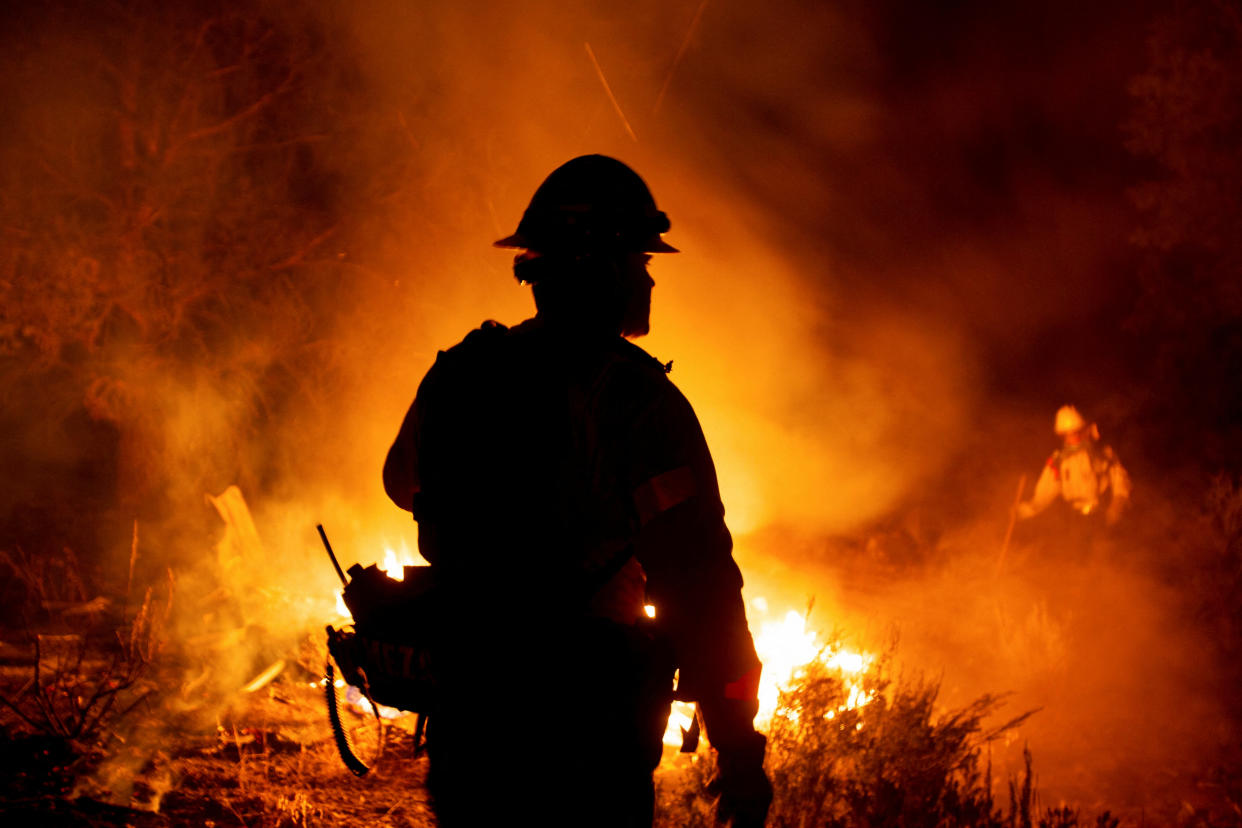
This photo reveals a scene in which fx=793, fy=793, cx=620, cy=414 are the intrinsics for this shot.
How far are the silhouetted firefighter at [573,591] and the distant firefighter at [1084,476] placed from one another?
7576 millimetres

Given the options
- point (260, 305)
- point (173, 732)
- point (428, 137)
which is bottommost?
point (173, 732)

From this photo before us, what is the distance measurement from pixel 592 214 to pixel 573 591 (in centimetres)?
94

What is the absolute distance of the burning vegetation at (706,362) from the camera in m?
3.89

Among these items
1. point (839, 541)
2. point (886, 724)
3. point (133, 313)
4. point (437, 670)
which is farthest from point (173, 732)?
point (839, 541)

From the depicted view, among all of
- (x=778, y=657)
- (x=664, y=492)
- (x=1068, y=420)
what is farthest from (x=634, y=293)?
(x=1068, y=420)

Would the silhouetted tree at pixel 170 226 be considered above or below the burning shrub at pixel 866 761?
above

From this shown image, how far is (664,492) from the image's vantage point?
1.64 meters

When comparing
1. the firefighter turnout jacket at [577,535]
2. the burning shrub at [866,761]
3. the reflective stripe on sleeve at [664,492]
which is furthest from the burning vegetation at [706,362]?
the reflective stripe on sleeve at [664,492]

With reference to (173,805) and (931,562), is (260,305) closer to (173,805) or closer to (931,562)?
(173,805)

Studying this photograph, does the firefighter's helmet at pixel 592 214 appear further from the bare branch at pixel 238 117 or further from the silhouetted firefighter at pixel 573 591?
the bare branch at pixel 238 117

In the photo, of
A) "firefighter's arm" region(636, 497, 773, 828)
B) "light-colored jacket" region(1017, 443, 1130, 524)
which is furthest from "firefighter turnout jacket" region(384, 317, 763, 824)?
"light-colored jacket" region(1017, 443, 1130, 524)

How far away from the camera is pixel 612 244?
1.97 m

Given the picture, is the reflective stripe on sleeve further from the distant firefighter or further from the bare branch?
the distant firefighter

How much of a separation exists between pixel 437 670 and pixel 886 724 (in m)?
2.58
